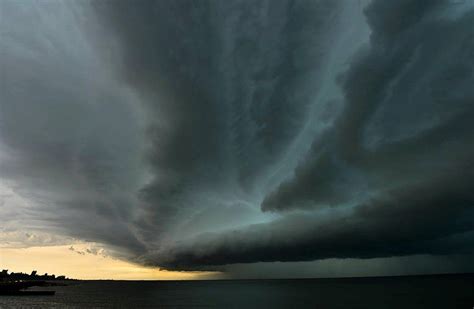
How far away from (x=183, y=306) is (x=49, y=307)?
59.8m

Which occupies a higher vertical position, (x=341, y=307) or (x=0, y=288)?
(x=0, y=288)

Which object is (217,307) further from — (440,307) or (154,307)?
(440,307)

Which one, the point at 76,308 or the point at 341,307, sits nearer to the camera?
the point at 341,307

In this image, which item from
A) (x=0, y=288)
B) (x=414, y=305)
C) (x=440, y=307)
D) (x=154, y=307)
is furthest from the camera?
(x=0, y=288)

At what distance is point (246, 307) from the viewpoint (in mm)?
145125

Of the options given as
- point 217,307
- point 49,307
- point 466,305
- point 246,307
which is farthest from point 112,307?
point 466,305

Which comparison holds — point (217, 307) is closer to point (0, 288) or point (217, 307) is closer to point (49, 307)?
point (49, 307)

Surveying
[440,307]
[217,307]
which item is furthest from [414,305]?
[217,307]

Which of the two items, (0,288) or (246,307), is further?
(0,288)

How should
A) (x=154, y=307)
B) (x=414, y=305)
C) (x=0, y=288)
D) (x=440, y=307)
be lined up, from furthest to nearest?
1. (x=0, y=288)
2. (x=154, y=307)
3. (x=414, y=305)
4. (x=440, y=307)

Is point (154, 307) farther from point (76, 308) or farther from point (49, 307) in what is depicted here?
point (49, 307)

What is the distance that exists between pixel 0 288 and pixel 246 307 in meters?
156

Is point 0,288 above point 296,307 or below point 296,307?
above

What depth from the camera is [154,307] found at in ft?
499
